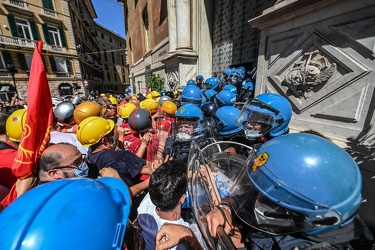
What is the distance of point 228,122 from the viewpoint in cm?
246

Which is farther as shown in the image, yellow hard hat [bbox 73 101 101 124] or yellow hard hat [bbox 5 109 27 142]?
yellow hard hat [bbox 73 101 101 124]

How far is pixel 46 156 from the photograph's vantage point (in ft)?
Result: 4.91

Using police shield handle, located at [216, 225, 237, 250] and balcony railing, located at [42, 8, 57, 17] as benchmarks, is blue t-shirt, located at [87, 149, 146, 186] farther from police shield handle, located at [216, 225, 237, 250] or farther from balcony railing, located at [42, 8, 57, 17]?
balcony railing, located at [42, 8, 57, 17]

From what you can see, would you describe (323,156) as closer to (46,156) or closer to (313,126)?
(46,156)

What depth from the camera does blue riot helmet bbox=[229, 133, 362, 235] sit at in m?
0.77

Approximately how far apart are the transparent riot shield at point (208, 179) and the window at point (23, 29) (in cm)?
2883

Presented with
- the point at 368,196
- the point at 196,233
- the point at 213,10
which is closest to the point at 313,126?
the point at 368,196

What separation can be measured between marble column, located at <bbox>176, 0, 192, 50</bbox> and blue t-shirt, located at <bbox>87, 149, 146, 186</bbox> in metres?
7.07

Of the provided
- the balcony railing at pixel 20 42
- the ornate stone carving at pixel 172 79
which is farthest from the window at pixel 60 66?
the ornate stone carving at pixel 172 79

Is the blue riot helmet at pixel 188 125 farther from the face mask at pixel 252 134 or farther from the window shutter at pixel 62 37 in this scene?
the window shutter at pixel 62 37

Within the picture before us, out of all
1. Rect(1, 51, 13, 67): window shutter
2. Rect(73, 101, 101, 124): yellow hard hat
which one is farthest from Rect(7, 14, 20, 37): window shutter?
Rect(73, 101, 101, 124): yellow hard hat

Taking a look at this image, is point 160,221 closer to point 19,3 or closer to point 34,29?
point 34,29

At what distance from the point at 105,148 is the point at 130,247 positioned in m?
1.39

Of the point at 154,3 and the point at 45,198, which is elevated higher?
the point at 154,3
